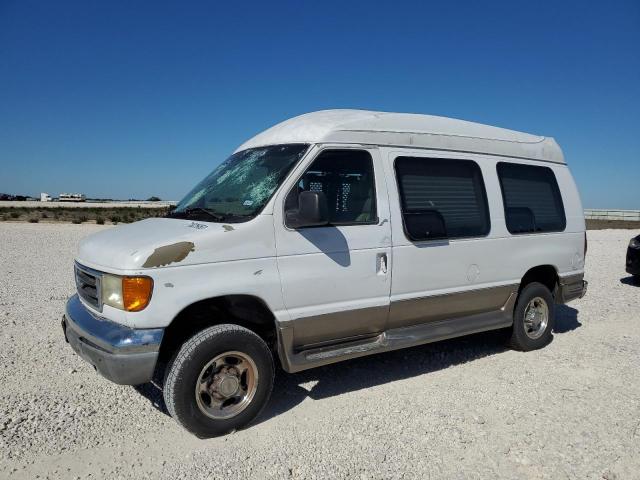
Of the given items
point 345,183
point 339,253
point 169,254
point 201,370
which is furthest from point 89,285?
point 345,183

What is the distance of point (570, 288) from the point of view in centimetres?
616

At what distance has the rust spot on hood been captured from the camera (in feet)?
11.2

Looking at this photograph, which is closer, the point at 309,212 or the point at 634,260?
the point at 309,212

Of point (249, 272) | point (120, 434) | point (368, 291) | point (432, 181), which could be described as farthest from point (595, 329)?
point (120, 434)

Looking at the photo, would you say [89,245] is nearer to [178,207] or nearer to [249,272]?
[178,207]

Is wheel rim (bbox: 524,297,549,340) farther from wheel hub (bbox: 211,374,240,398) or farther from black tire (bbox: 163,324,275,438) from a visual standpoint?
wheel hub (bbox: 211,374,240,398)

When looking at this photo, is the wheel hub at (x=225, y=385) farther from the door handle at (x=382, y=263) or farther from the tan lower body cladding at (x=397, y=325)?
the door handle at (x=382, y=263)

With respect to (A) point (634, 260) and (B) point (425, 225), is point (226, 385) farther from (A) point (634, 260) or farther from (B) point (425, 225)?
(A) point (634, 260)

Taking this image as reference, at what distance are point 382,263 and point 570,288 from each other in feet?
10.4

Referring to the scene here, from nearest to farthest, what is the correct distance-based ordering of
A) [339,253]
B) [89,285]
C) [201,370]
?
[201,370] < [89,285] < [339,253]

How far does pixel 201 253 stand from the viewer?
3555mm

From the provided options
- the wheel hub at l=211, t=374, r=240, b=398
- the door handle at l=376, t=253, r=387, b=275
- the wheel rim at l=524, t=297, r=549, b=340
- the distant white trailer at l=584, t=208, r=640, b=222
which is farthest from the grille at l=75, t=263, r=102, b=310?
the distant white trailer at l=584, t=208, r=640, b=222

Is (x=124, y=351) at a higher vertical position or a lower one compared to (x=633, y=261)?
higher

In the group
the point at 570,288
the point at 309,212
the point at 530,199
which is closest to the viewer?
the point at 309,212
